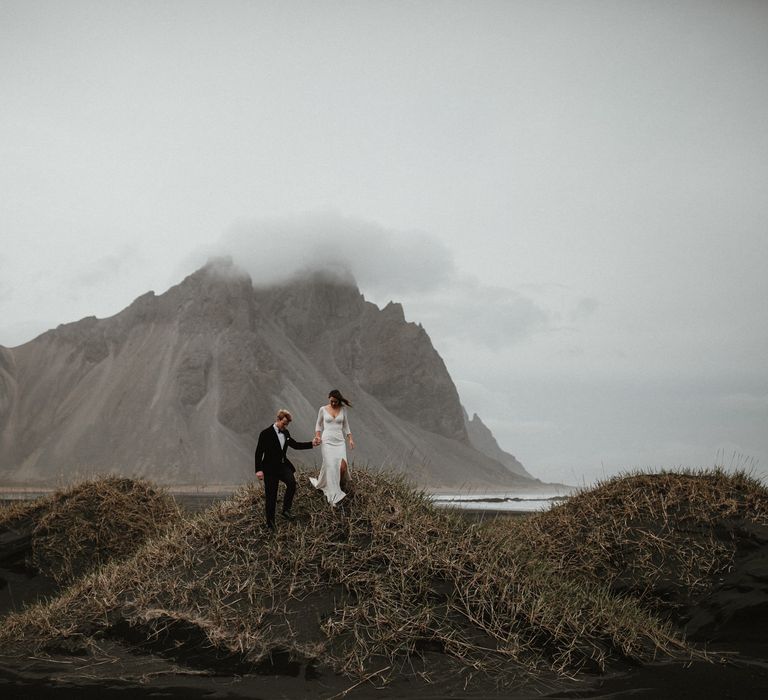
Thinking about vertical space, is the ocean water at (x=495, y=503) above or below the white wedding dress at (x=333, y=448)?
below

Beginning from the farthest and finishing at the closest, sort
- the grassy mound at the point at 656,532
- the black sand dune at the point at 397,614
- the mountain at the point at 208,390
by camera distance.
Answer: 1. the mountain at the point at 208,390
2. the grassy mound at the point at 656,532
3. the black sand dune at the point at 397,614

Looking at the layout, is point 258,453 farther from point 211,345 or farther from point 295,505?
point 211,345

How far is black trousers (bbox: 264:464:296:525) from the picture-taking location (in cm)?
1291

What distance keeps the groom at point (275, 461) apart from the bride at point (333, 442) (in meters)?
0.33

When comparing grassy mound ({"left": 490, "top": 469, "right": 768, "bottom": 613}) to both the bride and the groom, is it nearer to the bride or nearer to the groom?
the bride

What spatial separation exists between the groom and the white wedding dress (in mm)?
339

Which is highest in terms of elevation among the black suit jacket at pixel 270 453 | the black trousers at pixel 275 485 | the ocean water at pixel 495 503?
the black suit jacket at pixel 270 453

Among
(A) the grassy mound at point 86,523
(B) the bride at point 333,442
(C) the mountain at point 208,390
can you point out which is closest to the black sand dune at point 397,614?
(B) the bride at point 333,442

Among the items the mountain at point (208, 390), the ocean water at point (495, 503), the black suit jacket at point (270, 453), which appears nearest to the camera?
the black suit jacket at point (270, 453)

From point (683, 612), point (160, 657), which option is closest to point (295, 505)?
point (160, 657)

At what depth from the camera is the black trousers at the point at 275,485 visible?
12.9 m

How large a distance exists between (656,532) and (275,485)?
8768 millimetres

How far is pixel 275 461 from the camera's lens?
12852mm

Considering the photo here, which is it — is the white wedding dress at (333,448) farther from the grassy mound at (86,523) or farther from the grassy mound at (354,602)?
the grassy mound at (86,523)
